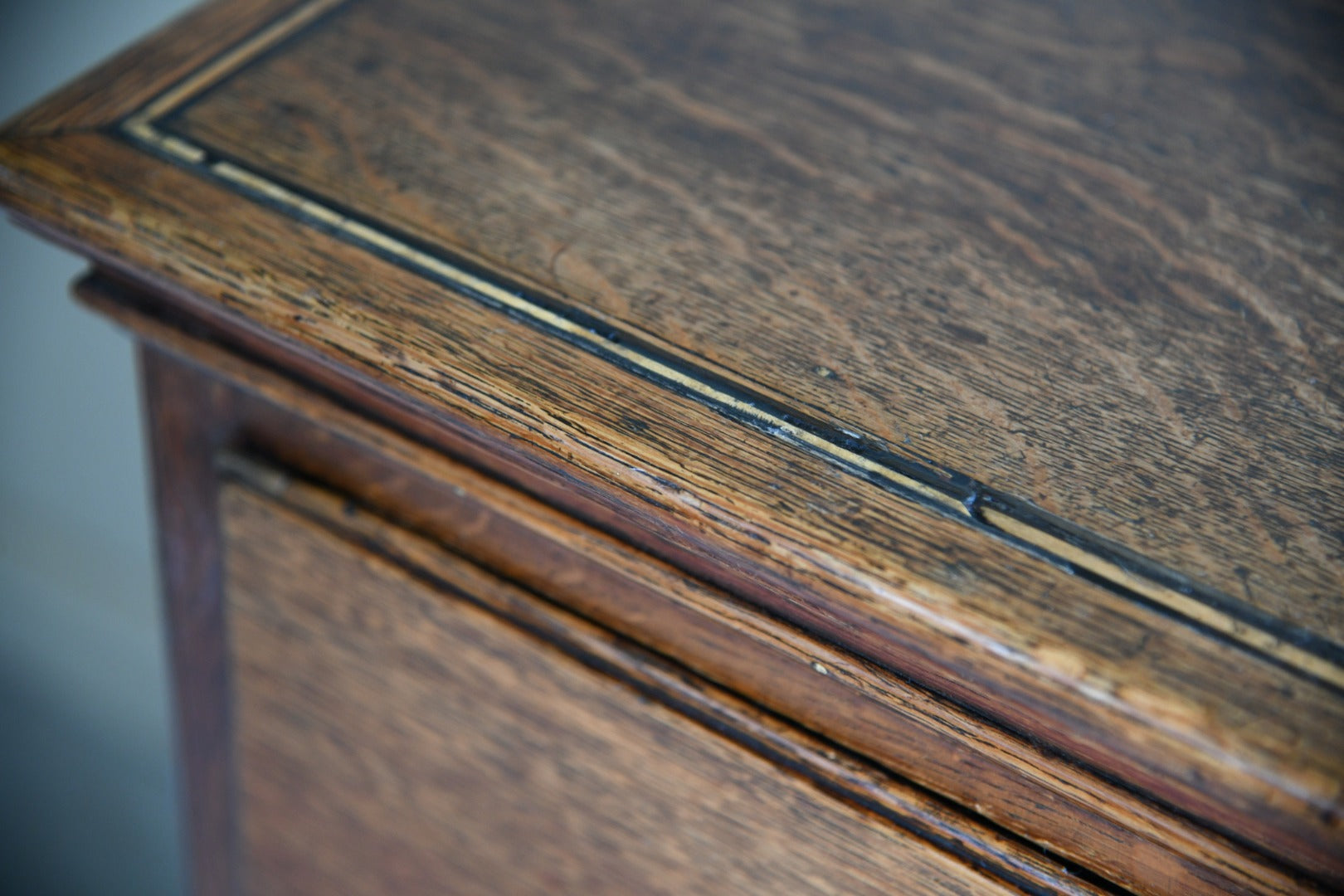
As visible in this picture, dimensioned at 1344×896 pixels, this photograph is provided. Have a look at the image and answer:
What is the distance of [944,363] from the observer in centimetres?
36

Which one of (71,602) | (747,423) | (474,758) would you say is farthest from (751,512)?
(71,602)

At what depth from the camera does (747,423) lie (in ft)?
1.10

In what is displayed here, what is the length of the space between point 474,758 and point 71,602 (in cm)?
81

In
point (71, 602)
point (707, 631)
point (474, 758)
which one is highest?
point (707, 631)

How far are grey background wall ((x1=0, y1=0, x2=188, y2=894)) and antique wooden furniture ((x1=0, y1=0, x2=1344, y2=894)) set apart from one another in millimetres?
503

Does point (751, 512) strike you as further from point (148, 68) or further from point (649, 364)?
point (148, 68)

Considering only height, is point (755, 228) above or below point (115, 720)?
above

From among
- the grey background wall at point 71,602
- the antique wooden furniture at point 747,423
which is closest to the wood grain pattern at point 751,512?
the antique wooden furniture at point 747,423

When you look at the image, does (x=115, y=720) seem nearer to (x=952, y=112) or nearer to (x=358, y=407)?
(x=358, y=407)

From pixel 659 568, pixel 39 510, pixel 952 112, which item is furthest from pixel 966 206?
pixel 39 510

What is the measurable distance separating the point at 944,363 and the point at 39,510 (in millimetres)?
990

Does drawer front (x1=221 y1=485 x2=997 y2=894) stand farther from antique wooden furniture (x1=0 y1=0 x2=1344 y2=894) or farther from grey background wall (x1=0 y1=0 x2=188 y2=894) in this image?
grey background wall (x1=0 y1=0 x2=188 y2=894)

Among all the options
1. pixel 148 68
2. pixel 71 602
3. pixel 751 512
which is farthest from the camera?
pixel 71 602

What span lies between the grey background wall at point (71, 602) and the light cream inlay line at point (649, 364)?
46 centimetres
